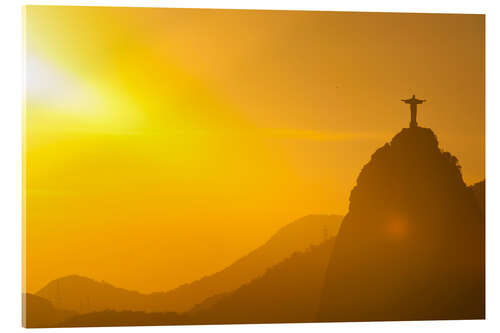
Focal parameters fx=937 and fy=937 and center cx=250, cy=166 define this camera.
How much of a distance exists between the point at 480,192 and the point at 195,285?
279cm

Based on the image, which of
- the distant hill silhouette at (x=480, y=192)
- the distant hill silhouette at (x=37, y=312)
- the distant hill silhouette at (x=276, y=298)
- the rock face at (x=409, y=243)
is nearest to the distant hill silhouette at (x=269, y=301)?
the distant hill silhouette at (x=276, y=298)

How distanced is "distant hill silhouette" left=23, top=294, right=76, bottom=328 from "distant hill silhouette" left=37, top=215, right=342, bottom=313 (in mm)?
56

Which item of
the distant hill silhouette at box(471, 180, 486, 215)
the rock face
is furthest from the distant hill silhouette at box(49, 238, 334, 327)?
the distant hill silhouette at box(471, 180, 486, 215)

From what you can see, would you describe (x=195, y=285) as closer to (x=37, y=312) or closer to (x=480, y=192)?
(x=37, y=312)

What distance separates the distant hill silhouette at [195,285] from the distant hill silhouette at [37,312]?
0.06 metres

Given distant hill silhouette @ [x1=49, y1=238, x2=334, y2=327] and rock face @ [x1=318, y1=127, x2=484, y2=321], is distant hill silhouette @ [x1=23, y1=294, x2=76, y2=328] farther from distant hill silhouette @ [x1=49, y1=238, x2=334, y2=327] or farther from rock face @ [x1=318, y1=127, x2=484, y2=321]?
rock face @ [x1=318, y1=127, x2=484, y2=321]

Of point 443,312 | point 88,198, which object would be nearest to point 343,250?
point 443,312

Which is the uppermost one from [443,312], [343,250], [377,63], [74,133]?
[377,63]

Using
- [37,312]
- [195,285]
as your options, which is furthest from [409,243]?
[37,312]

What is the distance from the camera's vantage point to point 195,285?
8375mm

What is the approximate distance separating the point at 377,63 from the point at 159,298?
115 inches

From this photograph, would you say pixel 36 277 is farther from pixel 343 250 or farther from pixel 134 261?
Answer: pixel 343 250

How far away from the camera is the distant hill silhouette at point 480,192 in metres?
8.74

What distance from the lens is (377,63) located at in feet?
28.4
